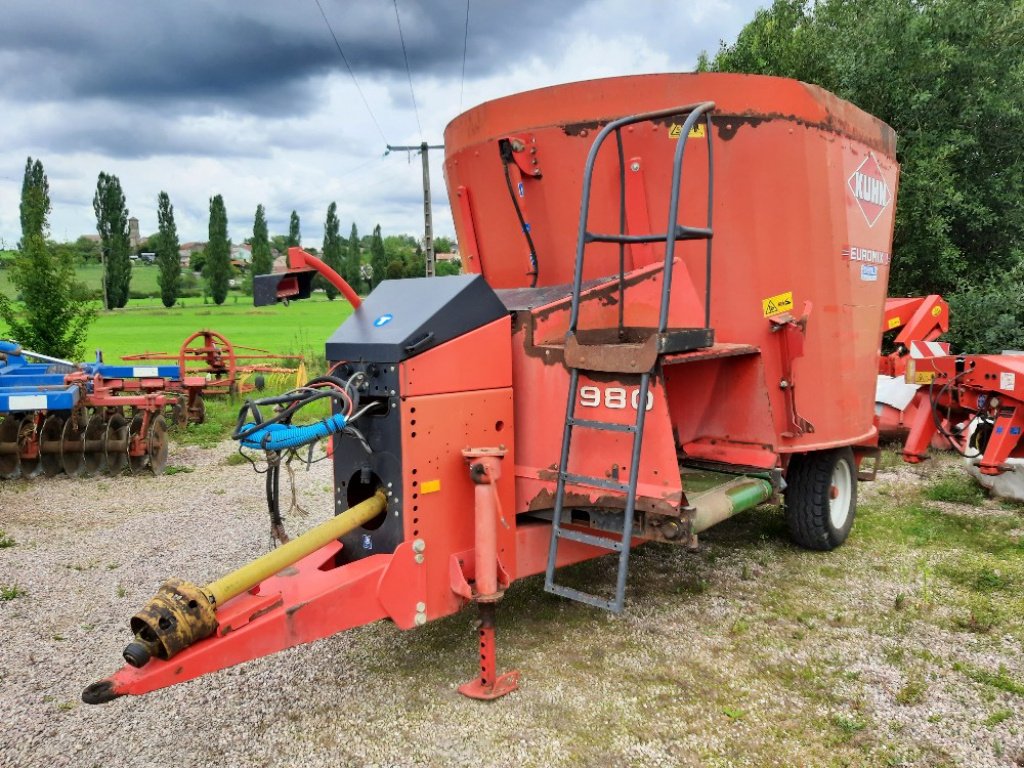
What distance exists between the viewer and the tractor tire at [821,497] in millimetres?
4852

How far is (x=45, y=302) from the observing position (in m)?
12.1

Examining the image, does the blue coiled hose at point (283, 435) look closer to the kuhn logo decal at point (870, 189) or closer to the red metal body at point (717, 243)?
the red metal body at point (717, 243)

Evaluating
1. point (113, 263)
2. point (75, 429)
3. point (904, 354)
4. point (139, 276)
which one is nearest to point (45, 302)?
point (75, 429)

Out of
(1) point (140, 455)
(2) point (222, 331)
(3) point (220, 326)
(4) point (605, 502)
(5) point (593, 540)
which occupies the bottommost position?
(1) point (140, 455)

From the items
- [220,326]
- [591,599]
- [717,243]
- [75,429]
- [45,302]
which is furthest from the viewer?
[220,326]

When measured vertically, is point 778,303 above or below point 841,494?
above

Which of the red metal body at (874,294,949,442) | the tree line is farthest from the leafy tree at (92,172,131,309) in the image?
the red metal body at (874,294,949,442)

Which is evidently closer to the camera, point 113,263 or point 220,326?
point 220,326

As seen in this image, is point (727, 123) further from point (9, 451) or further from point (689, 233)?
point (9, 451)

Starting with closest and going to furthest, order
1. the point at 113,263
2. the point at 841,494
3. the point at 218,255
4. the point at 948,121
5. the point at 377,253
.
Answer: the point at 841,494 → the point at 948,121 → the point at 113,263 → the point at 218,255 → the point at 377,253

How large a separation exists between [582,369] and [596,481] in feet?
1.64

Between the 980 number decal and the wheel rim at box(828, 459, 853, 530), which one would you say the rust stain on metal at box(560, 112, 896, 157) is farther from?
the wheel rim at box(828, 459, 853, 530)

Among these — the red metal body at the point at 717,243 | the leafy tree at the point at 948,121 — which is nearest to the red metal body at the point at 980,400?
the red metal body at the point at 717,243

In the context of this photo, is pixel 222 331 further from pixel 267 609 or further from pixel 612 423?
pixel 612 423
